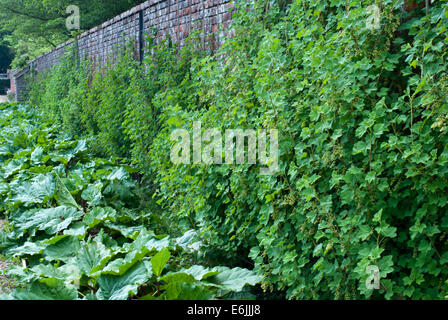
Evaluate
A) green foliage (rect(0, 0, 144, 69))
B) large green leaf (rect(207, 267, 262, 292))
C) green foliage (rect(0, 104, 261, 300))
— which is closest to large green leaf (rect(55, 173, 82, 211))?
green foliage (rect(0, 104, 261, 300))

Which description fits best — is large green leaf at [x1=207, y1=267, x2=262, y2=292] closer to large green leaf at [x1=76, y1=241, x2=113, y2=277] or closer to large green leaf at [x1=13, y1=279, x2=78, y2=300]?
large green leaf at [x1=76, y1=241, x2=113, y2=277]

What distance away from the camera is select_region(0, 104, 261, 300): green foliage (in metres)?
2.80

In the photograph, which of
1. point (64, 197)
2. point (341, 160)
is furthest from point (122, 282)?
point (64, 197)

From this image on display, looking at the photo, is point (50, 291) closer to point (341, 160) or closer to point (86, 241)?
point (86, 241)

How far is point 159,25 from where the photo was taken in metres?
6.98

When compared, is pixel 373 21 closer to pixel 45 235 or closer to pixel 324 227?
pixel 324 227

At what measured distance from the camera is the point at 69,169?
6145 mm

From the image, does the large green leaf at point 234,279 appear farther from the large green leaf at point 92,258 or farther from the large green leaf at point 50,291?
the large green leaf at point 50,291

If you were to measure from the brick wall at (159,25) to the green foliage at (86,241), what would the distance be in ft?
6.59

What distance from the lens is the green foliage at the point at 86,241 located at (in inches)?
110

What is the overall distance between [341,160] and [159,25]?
513 cm
